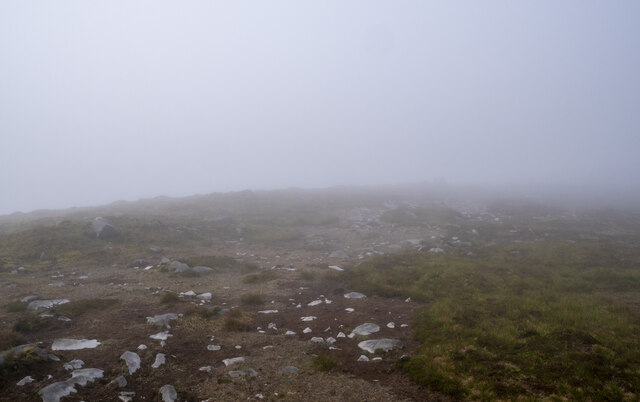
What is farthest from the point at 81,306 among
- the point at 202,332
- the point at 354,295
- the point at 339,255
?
the point at 339,255

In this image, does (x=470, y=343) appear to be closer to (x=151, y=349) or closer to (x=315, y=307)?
(x=315, y=307)

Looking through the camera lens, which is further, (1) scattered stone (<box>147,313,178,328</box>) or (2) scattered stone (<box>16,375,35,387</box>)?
(1) scattered stone (<box>147,313,178,328</box>)

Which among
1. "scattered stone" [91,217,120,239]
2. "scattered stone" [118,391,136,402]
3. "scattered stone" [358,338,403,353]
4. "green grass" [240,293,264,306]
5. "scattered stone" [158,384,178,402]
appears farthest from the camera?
"scattered stone" [91,217,120,239]

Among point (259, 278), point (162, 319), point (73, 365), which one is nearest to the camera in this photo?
point (73, 365)

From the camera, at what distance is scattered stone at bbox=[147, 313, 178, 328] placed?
1230cm

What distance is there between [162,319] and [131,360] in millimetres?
3200

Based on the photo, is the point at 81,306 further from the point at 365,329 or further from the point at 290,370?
the point at 365,329

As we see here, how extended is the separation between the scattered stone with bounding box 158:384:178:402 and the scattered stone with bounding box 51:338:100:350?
12.2 feet

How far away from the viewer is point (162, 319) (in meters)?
12.6

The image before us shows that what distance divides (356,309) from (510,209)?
138 feet

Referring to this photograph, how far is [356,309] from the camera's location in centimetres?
1457

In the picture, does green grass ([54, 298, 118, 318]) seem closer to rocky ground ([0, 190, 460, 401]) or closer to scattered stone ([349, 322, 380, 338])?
rocky ground ([0, 190, 460, 401])

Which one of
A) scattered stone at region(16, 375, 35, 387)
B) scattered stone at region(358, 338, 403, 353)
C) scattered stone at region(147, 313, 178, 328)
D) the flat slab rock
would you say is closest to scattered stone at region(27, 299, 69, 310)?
scattered stone at region(147, 313, 178, 328)

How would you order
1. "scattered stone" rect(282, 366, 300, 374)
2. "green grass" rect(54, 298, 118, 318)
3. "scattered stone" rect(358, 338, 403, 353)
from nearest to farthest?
"scattered stone" rect(282, 366, 300, 374)
"scattered stone" rect(358, 338, 403, 353)
"green grass" rect(54, 298, 118, 318)
